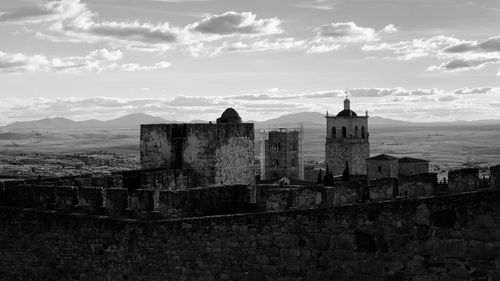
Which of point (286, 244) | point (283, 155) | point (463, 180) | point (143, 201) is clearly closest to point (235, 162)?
point (143, 201)

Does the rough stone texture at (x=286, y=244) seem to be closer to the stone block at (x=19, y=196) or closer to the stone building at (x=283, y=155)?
the stone block at (x=19, y=196)

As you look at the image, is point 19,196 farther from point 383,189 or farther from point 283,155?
point 283,155

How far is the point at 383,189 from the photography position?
10945mm

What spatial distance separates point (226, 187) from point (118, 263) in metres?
2.80

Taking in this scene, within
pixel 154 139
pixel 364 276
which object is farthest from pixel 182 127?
pixel 364 276

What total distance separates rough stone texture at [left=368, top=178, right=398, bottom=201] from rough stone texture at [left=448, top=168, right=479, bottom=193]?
100cm

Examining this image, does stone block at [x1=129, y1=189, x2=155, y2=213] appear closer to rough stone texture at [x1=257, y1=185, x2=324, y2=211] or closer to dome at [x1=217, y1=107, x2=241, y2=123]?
rough stone texture at [x1=257, y1=185, x2=324, y2=211]

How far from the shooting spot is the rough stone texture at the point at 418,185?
10.7m

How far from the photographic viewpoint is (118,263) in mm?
12781

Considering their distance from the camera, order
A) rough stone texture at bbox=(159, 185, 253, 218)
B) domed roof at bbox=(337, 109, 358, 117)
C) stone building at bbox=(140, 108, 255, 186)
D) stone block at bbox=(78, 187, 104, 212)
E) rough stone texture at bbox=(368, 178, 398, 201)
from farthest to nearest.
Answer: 1. domed roof at bbox=(337, 109, 358, 117)
2. stone building at bbox=(140, 108, 255, 186)
3. stone block at bbox=(78, 187, 104, 212)
4. rough stone texture at bbox=(159, 185, 253, 218)
5. rough stone texture at bbox=(368, 178, 398, 201)

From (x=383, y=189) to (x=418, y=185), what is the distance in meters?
0.61

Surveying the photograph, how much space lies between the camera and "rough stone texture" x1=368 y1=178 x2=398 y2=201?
35.9 ft

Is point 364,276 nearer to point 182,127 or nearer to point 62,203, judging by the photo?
point 62,203

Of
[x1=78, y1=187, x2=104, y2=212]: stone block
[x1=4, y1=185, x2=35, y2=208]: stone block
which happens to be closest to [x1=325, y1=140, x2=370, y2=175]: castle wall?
[x1=4, y1=185, x2=35, y2=208]: stone block
